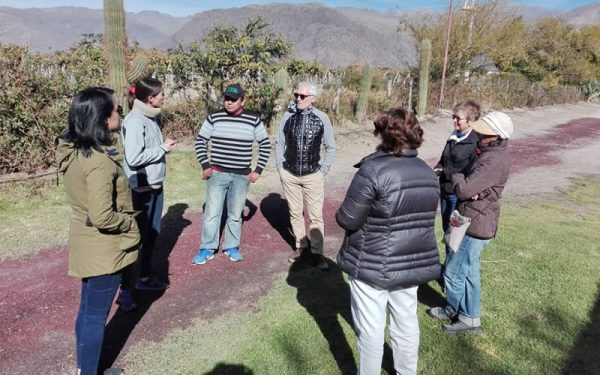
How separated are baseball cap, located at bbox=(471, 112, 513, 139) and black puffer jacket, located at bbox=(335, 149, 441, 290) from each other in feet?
2.53

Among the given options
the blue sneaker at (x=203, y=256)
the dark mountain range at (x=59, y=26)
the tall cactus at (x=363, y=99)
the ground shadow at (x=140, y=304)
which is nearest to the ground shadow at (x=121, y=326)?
the ground shadow at (x=140, y=304)

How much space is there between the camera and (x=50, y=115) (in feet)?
24.0

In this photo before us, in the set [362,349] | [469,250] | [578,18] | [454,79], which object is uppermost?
[578,18]

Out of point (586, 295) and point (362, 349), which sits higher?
point (362, 349)

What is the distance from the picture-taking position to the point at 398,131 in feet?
7.52

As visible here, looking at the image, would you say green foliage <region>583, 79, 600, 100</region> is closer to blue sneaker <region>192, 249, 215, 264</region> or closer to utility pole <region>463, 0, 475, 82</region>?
utility pole <region>463, 0, 475, 82</region>

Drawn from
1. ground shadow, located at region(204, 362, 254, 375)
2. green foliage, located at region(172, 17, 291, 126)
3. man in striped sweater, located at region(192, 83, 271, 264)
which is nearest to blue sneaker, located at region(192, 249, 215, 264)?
man in striped sweater, located at region(192, 83, 271, 264)

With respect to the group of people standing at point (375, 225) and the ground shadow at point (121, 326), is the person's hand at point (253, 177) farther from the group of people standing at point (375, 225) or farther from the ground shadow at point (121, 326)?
the group of people standing at point (375, 225)

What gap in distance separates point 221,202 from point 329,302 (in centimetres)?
148

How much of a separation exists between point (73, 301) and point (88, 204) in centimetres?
188

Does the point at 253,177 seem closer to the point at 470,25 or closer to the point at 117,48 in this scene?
the point at 117,48

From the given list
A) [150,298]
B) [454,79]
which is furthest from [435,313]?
[454,79]

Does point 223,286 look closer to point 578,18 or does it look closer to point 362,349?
point 362,349

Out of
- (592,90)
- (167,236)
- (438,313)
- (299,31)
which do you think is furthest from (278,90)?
(299,31)
